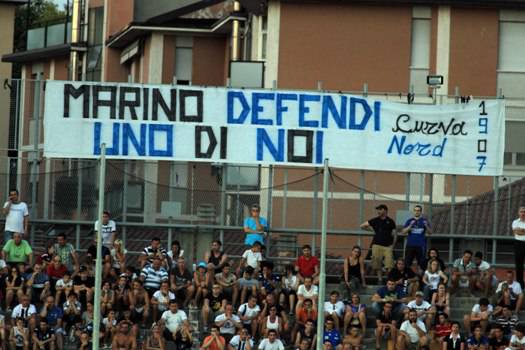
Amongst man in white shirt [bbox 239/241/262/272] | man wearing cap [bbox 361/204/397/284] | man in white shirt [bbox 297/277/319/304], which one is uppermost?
man wearing cap [bbox 361/204/397/284]

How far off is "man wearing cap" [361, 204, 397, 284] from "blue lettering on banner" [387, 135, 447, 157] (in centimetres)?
180

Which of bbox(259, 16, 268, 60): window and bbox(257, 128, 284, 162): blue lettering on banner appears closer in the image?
bbox(257, 128, 284, 162): blue lettering on banner

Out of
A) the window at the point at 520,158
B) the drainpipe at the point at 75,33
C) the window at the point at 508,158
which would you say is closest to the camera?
the window at the point at 520,158

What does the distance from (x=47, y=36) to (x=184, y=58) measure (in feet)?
47.4

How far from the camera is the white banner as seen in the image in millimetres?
39438

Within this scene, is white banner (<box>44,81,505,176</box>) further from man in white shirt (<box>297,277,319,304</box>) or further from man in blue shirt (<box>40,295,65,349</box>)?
man in blue shirt (<box>40,295,65,349</box>)

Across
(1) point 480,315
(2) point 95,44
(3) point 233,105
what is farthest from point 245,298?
(2) point 95,44

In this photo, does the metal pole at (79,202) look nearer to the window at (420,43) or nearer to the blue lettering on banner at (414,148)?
the blue lettering on banner at (414,148)

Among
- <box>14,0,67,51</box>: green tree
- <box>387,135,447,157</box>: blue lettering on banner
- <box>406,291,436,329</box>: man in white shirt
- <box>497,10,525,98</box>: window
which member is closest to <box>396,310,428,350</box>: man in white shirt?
<box>406,291,436,329</box>: man in white shirt

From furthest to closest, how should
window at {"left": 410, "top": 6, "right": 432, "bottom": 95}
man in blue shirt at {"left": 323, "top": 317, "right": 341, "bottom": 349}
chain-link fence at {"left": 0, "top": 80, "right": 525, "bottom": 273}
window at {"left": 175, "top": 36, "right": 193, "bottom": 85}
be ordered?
window at {"left": 175, "top": 36, "right": 193, "bottom": 85} < window at {"left": 410, "top": 6, "right": 432, "bottom": 95} < chain-link fence at {"left": 0, "top": 80, "right": 525, "bottom": 273} < man in blue shirt at {"left": 323, "top": 317, "right": 341, "bottom": 349}

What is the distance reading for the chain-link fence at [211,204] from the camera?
39.2m

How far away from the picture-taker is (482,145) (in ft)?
130

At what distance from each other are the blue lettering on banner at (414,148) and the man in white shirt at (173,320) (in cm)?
638

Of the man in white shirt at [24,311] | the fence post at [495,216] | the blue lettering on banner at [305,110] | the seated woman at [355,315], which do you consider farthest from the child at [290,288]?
the man in white shirt at [24,311]
